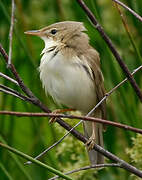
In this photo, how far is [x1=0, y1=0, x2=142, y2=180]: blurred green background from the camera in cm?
272

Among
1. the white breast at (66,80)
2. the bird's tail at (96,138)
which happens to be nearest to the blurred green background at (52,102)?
the bird's tail at (96,138)

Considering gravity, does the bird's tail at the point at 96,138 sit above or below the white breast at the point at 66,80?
below

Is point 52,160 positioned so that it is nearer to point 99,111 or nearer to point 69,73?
point 99,111

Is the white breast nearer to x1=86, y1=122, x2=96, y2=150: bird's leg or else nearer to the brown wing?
the brown wing

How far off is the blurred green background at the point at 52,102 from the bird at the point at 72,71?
0.10 meters

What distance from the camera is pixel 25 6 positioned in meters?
3.79

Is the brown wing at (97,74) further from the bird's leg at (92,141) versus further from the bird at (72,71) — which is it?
the bird's leg at (92,141)

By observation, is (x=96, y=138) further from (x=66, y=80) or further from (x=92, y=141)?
(x=66, y=80)

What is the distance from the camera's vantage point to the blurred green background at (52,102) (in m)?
2.72

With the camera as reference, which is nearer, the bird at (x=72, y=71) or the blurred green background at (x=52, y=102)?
the bird at (x=72, y=71)

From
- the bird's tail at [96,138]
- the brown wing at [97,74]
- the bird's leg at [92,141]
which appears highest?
the brown wing at [97,74]

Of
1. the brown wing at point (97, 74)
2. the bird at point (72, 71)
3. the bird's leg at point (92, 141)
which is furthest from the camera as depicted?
the brown wing at point (97, 74)

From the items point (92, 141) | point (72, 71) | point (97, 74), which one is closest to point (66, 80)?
point (72, 71)

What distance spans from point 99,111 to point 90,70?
1.05ft
